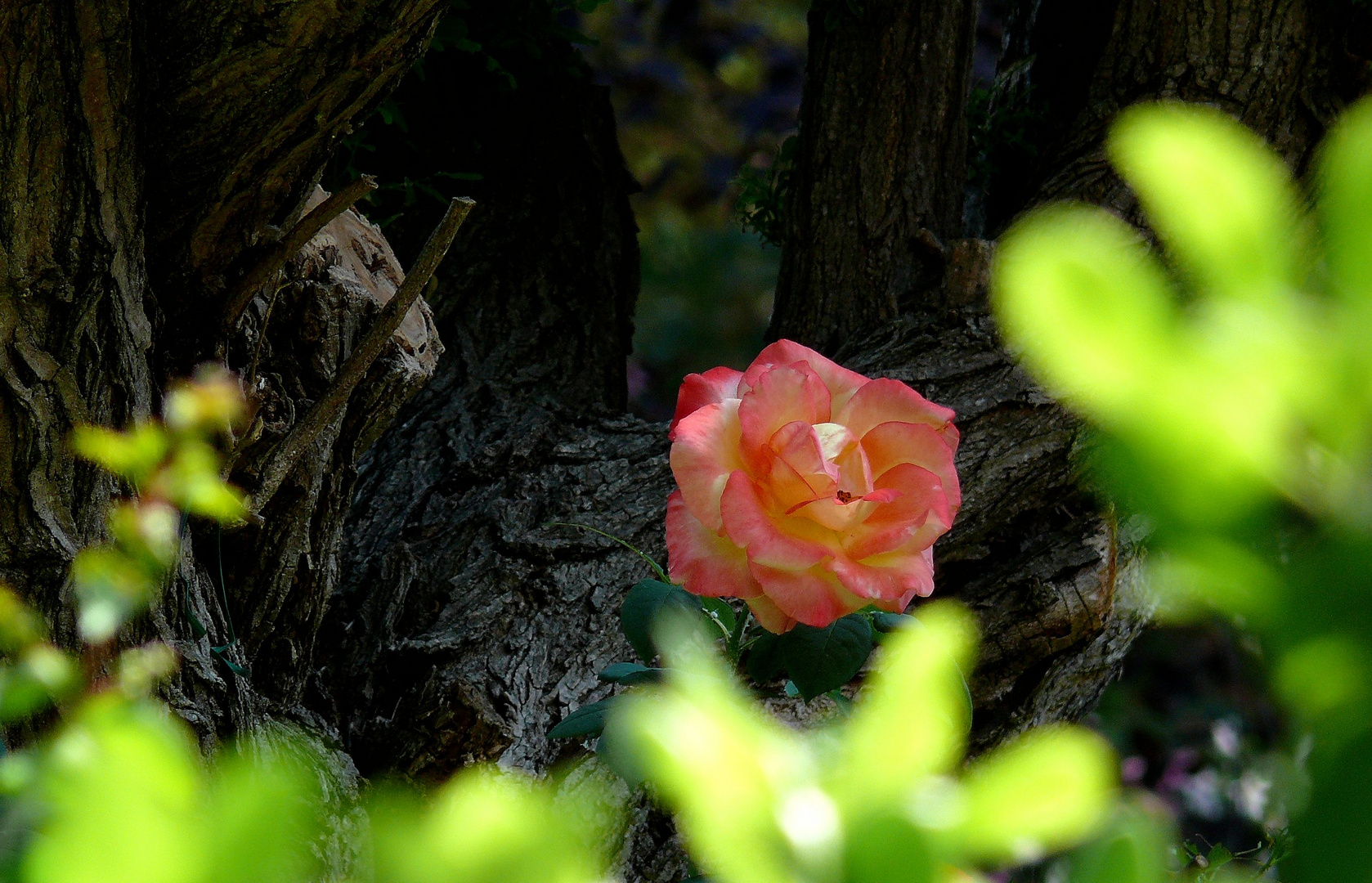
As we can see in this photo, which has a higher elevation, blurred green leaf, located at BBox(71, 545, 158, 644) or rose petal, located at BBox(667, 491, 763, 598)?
rose petal, located at BBox(667, 491, 763, 598)

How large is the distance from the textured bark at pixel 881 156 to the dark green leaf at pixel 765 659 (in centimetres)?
83

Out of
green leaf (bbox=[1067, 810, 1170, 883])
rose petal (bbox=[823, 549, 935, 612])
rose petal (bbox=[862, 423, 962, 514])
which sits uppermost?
green leaf (bbox=[1067, 810, 1170, 883])

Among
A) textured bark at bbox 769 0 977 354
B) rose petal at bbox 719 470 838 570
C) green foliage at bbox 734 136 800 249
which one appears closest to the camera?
rose petal at bbox 719 470 838 570

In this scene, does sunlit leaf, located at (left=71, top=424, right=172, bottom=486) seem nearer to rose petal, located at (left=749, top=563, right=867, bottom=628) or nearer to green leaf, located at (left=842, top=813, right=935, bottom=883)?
rose petal, located at (left=749, top=563, right=867, bottom=628)

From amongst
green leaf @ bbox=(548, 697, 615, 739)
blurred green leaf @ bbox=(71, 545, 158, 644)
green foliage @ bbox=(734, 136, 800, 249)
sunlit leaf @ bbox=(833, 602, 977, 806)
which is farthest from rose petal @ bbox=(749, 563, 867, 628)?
green foliage @ bbox=(734, 136, 800, 249)

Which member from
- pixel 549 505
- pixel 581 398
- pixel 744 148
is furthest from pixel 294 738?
pixel 744 148

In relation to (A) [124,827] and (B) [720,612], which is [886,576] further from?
(A) [124,827]

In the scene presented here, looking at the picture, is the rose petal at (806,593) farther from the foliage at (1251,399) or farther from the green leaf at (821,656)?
the foliage at (1251,399)

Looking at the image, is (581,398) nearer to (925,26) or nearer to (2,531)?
(925,26)

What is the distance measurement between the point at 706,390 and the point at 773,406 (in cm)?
10

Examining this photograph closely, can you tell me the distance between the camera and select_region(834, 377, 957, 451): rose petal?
70cm

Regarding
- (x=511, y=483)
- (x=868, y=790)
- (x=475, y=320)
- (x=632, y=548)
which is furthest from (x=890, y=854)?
(x=475, y=320)

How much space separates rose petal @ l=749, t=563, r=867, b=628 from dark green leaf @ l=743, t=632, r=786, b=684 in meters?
0.12

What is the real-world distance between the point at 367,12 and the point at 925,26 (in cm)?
98
